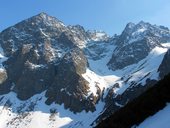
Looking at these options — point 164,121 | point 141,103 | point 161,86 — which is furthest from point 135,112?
point 164,121

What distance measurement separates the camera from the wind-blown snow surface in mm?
19233

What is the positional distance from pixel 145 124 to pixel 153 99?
208 cm

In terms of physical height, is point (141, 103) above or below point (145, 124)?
above

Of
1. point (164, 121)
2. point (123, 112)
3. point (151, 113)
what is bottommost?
point (164, 121)

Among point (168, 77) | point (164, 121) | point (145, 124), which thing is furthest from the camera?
point (168, 77)

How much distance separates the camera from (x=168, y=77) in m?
24.8

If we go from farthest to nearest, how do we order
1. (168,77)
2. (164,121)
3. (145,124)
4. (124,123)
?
(168,77)
(124,123)
(145,124)
(164,121)

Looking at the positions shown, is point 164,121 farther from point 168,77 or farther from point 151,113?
point 168,77

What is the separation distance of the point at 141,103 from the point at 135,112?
84cm

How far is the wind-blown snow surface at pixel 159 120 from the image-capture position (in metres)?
19.2

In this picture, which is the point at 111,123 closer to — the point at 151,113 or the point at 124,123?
the point at 124,123

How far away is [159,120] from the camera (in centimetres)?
2012

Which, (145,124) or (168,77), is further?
(168,77)

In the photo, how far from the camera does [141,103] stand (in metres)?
23.6
